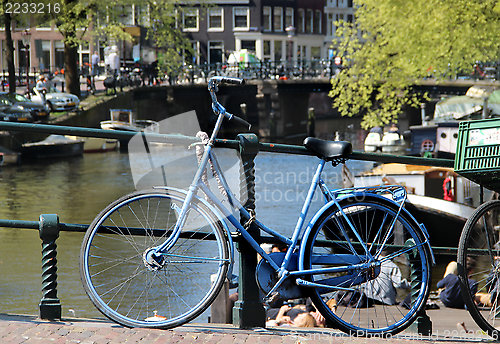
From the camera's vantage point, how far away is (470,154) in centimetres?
447

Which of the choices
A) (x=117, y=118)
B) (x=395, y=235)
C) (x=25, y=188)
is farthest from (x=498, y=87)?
(x=395, y=235)

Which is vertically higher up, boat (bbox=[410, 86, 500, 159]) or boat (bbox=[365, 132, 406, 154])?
boat (bbox=[410, 86, 500, 159])

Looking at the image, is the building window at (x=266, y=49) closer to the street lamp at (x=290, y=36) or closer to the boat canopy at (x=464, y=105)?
the street lamp at (x=290, y=36)

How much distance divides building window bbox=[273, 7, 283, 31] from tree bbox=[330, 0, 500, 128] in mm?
38571

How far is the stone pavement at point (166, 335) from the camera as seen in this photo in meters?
3.82

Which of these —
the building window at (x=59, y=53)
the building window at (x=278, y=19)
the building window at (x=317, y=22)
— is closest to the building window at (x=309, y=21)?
the building window at (x=317, y=22)

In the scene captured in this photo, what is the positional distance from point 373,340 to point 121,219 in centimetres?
133

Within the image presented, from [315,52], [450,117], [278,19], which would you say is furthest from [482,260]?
[315,52]

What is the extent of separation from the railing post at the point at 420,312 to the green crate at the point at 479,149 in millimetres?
575

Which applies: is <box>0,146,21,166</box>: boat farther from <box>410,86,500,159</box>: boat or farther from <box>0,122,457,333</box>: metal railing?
<box>0,122,457,333</box>: metal railing

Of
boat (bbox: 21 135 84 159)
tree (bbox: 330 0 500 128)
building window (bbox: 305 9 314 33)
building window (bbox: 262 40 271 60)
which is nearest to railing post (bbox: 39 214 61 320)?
tree (bbox: 330 0 500 128)

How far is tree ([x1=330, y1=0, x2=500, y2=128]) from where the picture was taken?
779 inches

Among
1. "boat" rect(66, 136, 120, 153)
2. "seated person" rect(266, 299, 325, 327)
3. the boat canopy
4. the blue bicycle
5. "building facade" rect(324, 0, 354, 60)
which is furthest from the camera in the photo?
"building facade" rect(324, 0, 354, 60)

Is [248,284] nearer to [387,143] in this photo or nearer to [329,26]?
[387,143]
